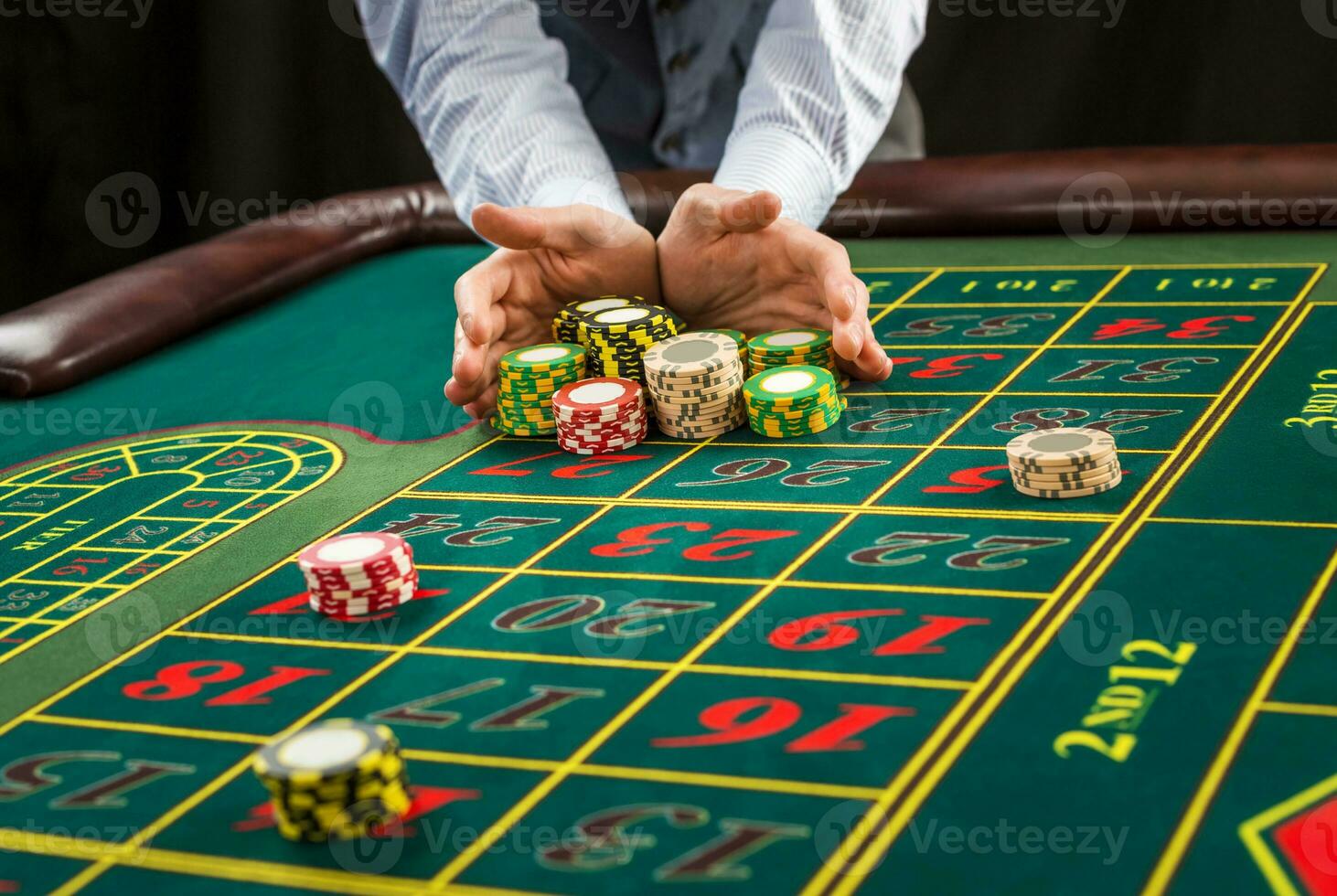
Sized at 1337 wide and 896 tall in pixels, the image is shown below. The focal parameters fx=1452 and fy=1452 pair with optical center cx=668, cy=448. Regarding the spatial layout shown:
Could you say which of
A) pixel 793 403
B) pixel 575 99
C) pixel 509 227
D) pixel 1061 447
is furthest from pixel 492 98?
pixel 1061 447

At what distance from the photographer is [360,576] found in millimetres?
1788

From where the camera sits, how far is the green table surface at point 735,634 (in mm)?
1275

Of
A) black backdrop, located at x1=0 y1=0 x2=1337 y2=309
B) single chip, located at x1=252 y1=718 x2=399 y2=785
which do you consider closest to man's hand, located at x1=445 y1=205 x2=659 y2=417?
single chip, located at x1=252 y1=718 x2=399 y2=785

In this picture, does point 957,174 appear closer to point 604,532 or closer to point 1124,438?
point 1124,438

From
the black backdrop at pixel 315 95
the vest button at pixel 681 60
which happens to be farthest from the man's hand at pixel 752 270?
the black backdrop at pixel 315 95

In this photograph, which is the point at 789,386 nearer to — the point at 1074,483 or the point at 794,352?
the point at 794,352

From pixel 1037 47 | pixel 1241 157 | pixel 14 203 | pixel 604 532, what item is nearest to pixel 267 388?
pixel 604 532

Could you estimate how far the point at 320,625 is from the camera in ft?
5.92

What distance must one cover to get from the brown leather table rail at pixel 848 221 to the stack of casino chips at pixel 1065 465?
1.49 meters

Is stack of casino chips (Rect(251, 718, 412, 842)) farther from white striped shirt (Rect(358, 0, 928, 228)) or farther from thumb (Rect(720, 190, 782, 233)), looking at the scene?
white striped shirt (Rect(358, 0, 928, 228))

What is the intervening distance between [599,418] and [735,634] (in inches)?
29.8

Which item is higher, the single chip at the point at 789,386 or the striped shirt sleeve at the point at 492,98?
the striped shirt sleeve at the point at 492,98

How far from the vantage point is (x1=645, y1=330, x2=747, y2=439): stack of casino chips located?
238cm

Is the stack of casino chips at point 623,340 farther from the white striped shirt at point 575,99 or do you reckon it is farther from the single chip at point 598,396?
the white striped shirt at point 575,99
